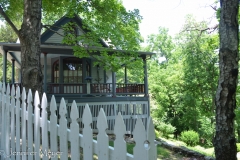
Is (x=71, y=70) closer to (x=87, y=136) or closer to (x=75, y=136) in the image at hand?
(x=75, y=136)

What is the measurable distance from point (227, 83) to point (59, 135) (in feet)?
13.2

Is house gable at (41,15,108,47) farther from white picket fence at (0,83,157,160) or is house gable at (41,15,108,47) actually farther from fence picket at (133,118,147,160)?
fence picket at (133,118,147,160)

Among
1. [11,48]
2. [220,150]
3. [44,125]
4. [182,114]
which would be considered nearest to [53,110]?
[44,125]

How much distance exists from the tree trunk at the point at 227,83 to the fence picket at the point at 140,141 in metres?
4.06

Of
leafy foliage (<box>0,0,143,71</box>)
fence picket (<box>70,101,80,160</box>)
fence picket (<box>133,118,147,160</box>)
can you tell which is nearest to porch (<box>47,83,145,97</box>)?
leafy foliage (<box>0,0,143,71</box>)

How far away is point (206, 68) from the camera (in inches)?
874

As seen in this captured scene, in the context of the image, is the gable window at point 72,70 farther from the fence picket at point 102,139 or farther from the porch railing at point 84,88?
the fence picket at point 102,139

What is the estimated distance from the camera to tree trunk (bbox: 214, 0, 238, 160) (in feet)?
15.4

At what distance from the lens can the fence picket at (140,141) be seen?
1.27m

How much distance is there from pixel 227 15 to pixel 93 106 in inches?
344

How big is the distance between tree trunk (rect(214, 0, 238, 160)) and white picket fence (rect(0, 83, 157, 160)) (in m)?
3.72

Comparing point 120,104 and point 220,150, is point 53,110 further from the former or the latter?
point 120,104

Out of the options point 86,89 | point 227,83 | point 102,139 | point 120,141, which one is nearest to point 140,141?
point 120,141

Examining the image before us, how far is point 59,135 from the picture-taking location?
208 cm
